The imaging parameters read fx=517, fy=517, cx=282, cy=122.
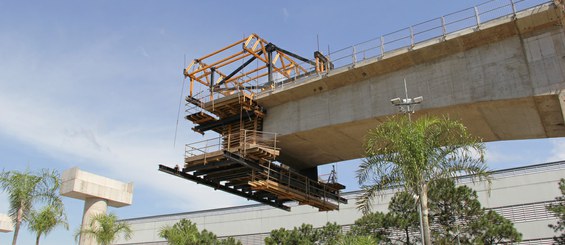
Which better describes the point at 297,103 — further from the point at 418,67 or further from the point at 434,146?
the point at 434,146

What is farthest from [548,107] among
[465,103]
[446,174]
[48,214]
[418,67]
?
[48,214]

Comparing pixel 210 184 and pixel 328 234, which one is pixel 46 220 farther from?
pixel 328 234

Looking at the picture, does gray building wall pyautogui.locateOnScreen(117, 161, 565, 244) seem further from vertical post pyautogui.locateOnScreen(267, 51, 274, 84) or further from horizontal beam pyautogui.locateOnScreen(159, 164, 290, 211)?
vertical post pyautogui.locateOnScreen(267, 51, 274, 84)

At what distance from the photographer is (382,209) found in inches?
1976

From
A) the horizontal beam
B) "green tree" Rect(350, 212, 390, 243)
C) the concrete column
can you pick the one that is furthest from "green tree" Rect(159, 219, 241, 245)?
the horizontal beam

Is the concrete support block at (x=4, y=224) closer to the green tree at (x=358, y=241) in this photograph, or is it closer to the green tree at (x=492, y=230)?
the green tree at (x=358, y=241)

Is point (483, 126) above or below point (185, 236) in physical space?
above

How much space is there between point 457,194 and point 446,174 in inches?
750

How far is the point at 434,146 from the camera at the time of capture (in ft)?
54.6

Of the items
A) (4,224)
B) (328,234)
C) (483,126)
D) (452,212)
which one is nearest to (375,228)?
(328,234)

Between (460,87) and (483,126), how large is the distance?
8.50 ft

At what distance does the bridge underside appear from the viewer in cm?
2103

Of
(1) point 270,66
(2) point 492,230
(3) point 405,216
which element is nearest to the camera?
(1) point 270,66

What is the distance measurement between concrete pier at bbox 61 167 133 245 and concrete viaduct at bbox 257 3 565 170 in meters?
27.0
